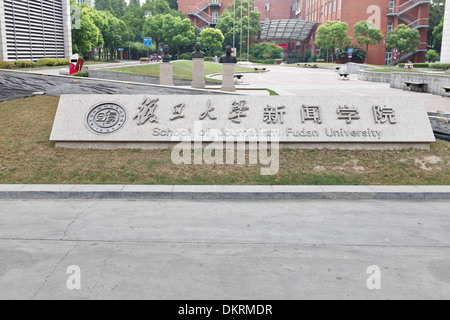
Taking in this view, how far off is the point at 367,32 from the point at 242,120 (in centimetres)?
5755

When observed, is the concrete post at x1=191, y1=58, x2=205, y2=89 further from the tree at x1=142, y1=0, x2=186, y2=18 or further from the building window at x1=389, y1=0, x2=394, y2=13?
the tree at x1=142, y1=0, x2=186, y2=18

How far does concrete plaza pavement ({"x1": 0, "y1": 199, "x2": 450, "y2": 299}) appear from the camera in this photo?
4.46 m

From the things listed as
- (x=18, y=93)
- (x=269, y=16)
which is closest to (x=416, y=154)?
(x=18, y=93)

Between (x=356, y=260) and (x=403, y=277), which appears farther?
(x=356, y=260)

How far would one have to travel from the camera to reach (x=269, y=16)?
99.9 metres

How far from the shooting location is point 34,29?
115 ft

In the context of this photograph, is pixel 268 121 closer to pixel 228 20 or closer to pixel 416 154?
pixel 416 154

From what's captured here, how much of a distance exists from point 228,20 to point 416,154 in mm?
69691

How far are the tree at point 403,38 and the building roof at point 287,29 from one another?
22245mm

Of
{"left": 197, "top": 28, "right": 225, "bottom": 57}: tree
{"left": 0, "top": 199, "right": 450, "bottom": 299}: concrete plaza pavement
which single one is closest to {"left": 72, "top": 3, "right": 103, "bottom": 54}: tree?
{"left": 197, "top": 28, "right": 225, "bottom": 57}: tree

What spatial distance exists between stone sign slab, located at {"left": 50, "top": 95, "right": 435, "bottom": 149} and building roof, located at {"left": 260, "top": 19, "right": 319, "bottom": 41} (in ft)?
247

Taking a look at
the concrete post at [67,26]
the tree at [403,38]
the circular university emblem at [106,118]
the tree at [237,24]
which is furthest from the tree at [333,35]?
the circular university emblem at [106,118]

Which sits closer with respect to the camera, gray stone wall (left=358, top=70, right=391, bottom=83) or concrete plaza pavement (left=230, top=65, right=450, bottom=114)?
concrete plaza pavement (left=230, top=65, right=450, bottom=114)
